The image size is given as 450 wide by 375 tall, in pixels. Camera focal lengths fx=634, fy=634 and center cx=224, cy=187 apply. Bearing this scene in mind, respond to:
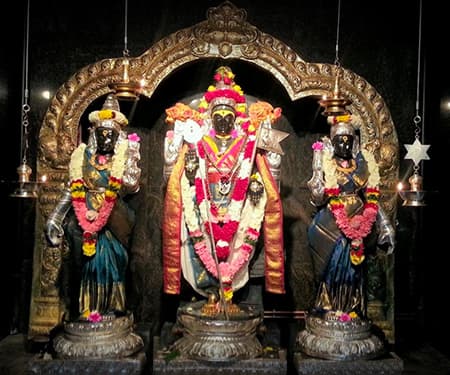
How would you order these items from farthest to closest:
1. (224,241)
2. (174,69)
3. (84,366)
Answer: (174,69) → (224,241) → (84,366)

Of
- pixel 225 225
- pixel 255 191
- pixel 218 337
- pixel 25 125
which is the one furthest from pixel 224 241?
pixel 25 125

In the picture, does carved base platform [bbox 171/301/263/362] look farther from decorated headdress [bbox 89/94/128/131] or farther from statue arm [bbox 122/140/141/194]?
decorated headdress [bbox 89/94/128/131]

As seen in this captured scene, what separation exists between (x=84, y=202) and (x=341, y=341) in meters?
2.12

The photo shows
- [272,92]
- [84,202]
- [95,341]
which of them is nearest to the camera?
[95,341]

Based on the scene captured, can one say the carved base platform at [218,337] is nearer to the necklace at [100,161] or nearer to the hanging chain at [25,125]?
the necklace at [100,161]

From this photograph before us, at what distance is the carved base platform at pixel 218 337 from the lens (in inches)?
176

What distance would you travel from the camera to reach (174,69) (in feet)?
17.1

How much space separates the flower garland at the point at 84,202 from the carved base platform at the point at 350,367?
1729mm

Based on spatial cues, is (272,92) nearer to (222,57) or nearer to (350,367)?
(222,57)

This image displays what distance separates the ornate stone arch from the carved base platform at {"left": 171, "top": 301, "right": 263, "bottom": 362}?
3.81 ft

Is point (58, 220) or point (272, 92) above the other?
point (272, 92)

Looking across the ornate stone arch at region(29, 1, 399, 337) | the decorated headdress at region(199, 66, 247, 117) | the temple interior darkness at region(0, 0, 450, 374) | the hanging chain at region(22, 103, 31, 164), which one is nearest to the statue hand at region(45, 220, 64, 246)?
the ornate stone arch at region(29, 1, 399, 337)

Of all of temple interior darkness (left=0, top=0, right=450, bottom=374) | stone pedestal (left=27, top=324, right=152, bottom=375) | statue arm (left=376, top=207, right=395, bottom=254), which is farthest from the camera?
temple interior darkness (left=0, top=0, right=450, bottom=374)

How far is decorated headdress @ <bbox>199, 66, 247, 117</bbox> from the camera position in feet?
16.5
